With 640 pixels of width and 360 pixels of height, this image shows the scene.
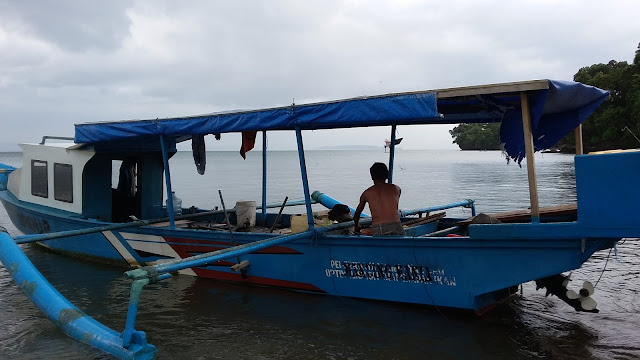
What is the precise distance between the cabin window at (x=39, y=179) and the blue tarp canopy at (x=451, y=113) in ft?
12.8

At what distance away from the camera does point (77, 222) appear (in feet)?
31.8

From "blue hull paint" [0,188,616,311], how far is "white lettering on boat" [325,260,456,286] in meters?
0.01

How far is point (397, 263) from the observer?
21.0 ft

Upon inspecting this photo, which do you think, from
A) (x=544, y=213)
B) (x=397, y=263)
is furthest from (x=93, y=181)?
(x=544, y=213)

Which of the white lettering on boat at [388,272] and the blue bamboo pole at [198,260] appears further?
the white lettering on boat at [388,272]

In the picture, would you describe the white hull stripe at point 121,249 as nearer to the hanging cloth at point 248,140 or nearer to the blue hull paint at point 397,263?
the blue hull paint at point 397,263

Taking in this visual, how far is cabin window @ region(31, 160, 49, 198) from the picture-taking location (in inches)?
419

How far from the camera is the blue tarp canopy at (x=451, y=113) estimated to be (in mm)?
5410

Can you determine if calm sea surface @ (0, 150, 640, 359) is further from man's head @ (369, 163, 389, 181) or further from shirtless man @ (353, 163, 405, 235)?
man's head @ (369, 163, 389, 181)

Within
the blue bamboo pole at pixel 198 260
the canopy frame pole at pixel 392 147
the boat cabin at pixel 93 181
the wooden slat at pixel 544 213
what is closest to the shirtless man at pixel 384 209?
the blue bamboo pole at pixel 198 260

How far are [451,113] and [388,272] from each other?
8.28 feet

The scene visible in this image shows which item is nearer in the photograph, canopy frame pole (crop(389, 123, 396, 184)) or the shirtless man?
the shirtless man

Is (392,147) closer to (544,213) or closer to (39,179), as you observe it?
(544,213)

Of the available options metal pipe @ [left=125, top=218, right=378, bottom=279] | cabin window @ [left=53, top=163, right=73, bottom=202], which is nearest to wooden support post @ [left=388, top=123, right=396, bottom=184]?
metal pipe @ [left=125, top=218, right=378, bottom=279]
